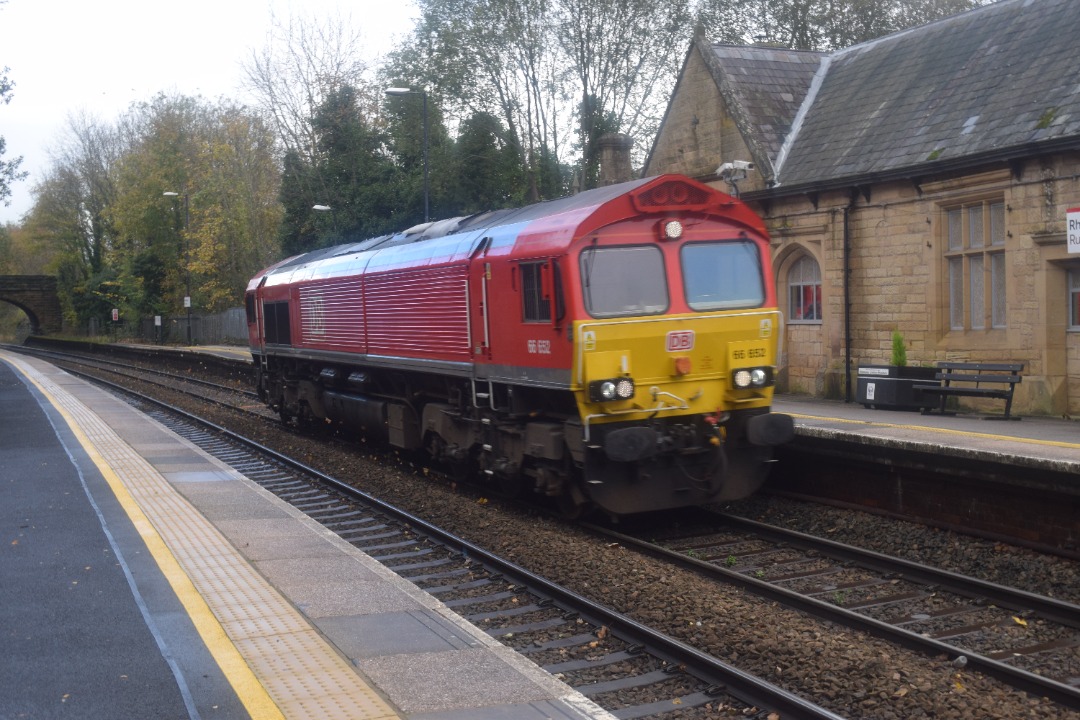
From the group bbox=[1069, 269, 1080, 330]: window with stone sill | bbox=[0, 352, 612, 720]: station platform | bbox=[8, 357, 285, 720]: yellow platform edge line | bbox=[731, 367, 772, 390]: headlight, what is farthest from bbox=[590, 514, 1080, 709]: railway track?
bbox=[1069, 269, 1080, 330]: window with stone sill

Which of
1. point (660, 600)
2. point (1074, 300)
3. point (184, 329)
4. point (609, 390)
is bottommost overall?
point (660, 600)

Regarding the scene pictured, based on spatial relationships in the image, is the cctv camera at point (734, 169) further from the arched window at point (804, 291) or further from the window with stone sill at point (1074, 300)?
the window with stone sill at point (1074, 300)

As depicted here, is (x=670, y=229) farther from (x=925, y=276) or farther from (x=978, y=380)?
(x=925, y=276)

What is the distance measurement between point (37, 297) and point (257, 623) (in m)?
84.9

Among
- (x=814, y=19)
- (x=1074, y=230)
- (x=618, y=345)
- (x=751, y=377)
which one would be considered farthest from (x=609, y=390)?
(x=814, y=19)

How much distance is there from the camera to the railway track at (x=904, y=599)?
21.2 feet

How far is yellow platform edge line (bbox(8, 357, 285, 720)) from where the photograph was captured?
16.9 feet

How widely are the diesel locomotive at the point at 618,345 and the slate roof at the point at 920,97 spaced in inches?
299

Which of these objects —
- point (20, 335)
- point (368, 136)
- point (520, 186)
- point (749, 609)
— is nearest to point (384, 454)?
point (749, 609)

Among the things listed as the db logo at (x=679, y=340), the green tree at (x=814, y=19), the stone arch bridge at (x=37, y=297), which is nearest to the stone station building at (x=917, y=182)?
the db logo at (x=679, y=340)

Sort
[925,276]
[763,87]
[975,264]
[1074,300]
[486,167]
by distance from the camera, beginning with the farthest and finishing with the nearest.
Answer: [486,167]
[763,87]
[925,276]
[975,264]
[1074,300]

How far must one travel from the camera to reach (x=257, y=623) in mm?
6570

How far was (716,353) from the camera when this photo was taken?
1021cm

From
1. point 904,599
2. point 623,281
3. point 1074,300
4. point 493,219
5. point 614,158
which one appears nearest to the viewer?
point 904,599
